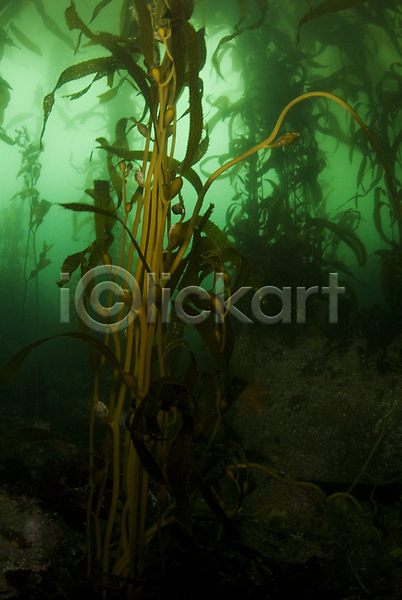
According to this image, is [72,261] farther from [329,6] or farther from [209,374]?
[329,6]

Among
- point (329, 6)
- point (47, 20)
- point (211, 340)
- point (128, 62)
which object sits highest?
point (47, 20)

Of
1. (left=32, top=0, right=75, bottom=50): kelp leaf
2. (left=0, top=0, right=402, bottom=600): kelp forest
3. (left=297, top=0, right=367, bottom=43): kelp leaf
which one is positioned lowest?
(left=0, top=0, right=402, bottom=600): kelp forest

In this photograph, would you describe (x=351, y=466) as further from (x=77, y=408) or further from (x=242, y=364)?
(x=77, y=408)

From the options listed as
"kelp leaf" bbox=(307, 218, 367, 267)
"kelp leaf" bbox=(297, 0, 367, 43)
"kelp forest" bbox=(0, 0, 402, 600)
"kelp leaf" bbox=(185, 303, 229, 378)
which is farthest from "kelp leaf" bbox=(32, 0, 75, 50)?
"kelp leaf" bbox=(185, 303, 229, 378)

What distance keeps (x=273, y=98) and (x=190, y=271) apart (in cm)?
357

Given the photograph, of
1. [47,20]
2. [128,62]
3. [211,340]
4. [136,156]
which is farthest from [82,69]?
[47,20]

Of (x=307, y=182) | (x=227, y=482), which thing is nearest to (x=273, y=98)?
(x=307, y=182)

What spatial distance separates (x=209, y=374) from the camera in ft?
3.72

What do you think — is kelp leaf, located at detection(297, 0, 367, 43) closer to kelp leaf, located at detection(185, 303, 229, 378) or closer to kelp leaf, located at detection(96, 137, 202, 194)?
kelp leaf, located at detection(96, 137, 202, 194)

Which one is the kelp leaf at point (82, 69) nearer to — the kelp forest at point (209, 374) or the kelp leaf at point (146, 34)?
the kelp forest at point (209, 374)

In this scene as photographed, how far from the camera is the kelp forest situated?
1.04 meters

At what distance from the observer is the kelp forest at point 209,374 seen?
1.04m

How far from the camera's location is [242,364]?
289 centimetres

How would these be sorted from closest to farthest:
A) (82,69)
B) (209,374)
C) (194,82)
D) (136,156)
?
(194,82)
(209,374)
(82,69)
(136,156)
